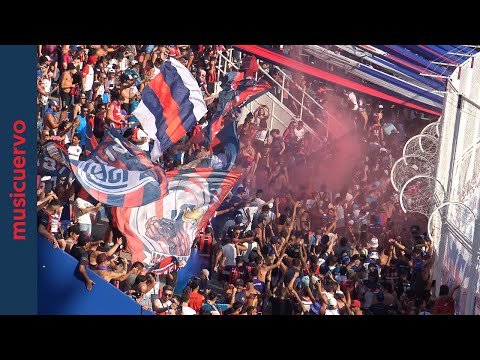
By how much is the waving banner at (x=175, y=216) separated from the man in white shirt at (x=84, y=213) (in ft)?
0.80

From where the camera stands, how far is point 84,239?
1230 centimetres

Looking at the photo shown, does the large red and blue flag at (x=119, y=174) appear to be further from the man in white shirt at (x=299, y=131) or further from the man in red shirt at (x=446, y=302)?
the man in red shirt at (x=446, y=302)

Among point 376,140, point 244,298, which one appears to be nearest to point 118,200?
point 244,298

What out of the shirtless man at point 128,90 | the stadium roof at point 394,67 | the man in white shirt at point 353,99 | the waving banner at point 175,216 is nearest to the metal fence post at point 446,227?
the stadium roof at point 394,67

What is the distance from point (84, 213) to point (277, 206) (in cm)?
181

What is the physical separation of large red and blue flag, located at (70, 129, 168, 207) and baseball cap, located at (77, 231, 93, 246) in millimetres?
347

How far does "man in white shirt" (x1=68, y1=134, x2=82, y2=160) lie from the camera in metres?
12.3

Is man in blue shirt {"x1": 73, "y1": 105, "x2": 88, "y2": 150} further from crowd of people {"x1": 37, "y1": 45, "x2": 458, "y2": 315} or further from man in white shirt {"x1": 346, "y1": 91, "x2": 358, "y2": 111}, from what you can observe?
man in white shirt {"x1": 346, "y1": 91, "x2": 358, "y2": 111}

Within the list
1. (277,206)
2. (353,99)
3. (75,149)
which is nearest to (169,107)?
(75,149)

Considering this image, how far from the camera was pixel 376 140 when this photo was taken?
12539mm

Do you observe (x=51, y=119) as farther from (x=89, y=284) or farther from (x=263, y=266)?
(x=263, y=266)

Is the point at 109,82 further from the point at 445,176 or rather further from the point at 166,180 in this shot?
the point at 445,176

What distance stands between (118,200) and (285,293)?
1791 mm

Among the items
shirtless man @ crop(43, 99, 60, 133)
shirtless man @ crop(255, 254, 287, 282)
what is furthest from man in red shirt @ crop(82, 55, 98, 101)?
shirtless man @ crop(255, 254, 287, 282)
